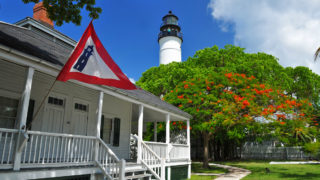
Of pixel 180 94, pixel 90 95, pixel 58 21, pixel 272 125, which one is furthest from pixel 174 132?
pixel 58 21

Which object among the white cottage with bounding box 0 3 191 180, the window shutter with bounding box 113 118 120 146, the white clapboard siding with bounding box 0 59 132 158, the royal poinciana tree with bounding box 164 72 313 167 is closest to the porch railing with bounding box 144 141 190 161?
the white cottage with bounding box 0 3 191 180

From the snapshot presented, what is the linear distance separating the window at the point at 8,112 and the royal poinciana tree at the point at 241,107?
37.5ft

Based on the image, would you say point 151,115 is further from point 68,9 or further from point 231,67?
point 231,67

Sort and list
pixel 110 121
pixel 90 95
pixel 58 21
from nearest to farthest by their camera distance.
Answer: pixel 58 21
pixel 90 95
pixel 110 121

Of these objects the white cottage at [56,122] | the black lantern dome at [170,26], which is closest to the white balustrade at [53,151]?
the white cottage at [56,122]

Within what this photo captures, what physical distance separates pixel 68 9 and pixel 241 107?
12193 millimetres

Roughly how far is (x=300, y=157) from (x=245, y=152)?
673cm

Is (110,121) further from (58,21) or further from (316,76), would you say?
(316,76)

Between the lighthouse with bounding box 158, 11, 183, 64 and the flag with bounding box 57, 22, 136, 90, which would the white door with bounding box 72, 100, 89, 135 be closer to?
the flag with bounding box 57, 22, 136, 90

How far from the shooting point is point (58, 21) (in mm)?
9289

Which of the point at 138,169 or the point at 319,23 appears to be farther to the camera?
the point at 319,23

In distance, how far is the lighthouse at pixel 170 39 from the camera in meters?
43.9

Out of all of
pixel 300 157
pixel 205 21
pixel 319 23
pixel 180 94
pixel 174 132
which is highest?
pixel 205 21

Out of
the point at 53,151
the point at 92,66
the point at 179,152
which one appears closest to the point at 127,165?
the point at 53,151
